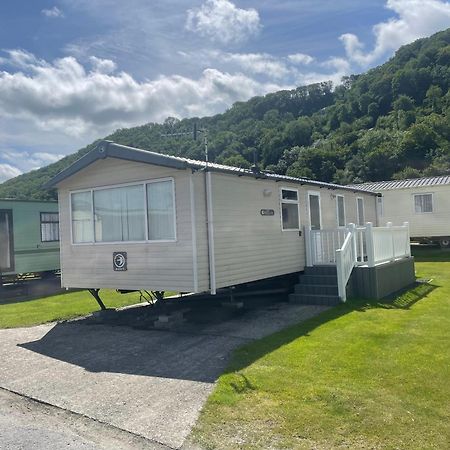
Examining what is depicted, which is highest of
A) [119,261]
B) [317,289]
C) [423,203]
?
[423,203]

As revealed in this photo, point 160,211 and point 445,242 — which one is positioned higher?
point 160,211

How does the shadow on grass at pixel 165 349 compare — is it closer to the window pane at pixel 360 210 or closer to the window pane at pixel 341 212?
the window pane at pixel 341 212

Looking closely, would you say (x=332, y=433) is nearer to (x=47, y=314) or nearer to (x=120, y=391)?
(x=120, y=391)

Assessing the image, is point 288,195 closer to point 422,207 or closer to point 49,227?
point 49,227

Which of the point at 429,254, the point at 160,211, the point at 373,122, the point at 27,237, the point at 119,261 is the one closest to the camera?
the point at 160,211

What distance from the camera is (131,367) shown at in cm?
603

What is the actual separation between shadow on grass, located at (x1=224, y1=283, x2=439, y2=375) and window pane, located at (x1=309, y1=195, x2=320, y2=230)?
107 inches

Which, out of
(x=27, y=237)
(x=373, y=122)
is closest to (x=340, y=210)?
(x=27, y=237)

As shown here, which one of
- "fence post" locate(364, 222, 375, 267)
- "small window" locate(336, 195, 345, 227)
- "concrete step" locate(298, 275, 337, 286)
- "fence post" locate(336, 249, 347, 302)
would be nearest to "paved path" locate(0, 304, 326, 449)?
"fence post" locate(336, 249, 347, 302)

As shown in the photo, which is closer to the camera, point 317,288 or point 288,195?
point 317,288

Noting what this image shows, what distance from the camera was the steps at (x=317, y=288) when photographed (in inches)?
383

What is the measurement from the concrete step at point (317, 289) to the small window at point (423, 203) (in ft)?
42.1

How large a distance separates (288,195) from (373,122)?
55.1 m

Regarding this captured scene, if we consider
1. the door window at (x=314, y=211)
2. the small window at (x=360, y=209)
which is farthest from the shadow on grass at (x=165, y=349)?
the small window at (x=360, y=209)
